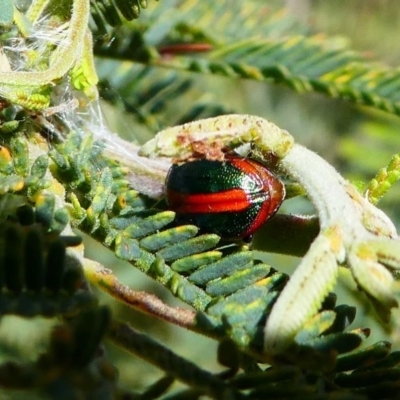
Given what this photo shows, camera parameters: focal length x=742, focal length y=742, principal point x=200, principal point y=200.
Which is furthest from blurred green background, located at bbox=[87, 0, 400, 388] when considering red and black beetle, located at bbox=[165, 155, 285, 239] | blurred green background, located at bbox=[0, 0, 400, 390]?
red and black beetle, located at bbox=[165, 155, 285, 239]

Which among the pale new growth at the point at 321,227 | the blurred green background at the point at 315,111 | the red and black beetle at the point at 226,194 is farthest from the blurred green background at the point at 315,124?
the pale new growth at the point at 321,227

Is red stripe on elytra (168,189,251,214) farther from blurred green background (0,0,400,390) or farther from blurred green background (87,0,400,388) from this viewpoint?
blurred green background (87,0,400,388)

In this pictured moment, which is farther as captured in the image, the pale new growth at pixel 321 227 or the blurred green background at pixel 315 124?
the blurred green background at pixel 315 124

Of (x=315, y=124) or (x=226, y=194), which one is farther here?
(x=315, y=124)

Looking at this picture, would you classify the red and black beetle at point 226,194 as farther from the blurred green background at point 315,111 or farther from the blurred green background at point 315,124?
the blurred green background at point 315,111

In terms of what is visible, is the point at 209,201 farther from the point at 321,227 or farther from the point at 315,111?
the point at 315,111

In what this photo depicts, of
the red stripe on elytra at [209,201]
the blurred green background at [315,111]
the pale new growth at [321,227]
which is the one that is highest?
the pale new growth at [321,227]

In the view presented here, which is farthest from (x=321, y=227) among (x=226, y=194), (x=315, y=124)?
(x=315, y=124)

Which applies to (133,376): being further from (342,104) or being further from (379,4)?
(379,4)

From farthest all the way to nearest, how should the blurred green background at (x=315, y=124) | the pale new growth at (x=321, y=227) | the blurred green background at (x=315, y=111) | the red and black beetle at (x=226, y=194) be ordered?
the blurred green background at (x=315, y=111) < the blurred green background at (x=315, y=124) < the red and black beetle at (x=226, y=194) < the pale new growth at (x=321, y=227)
